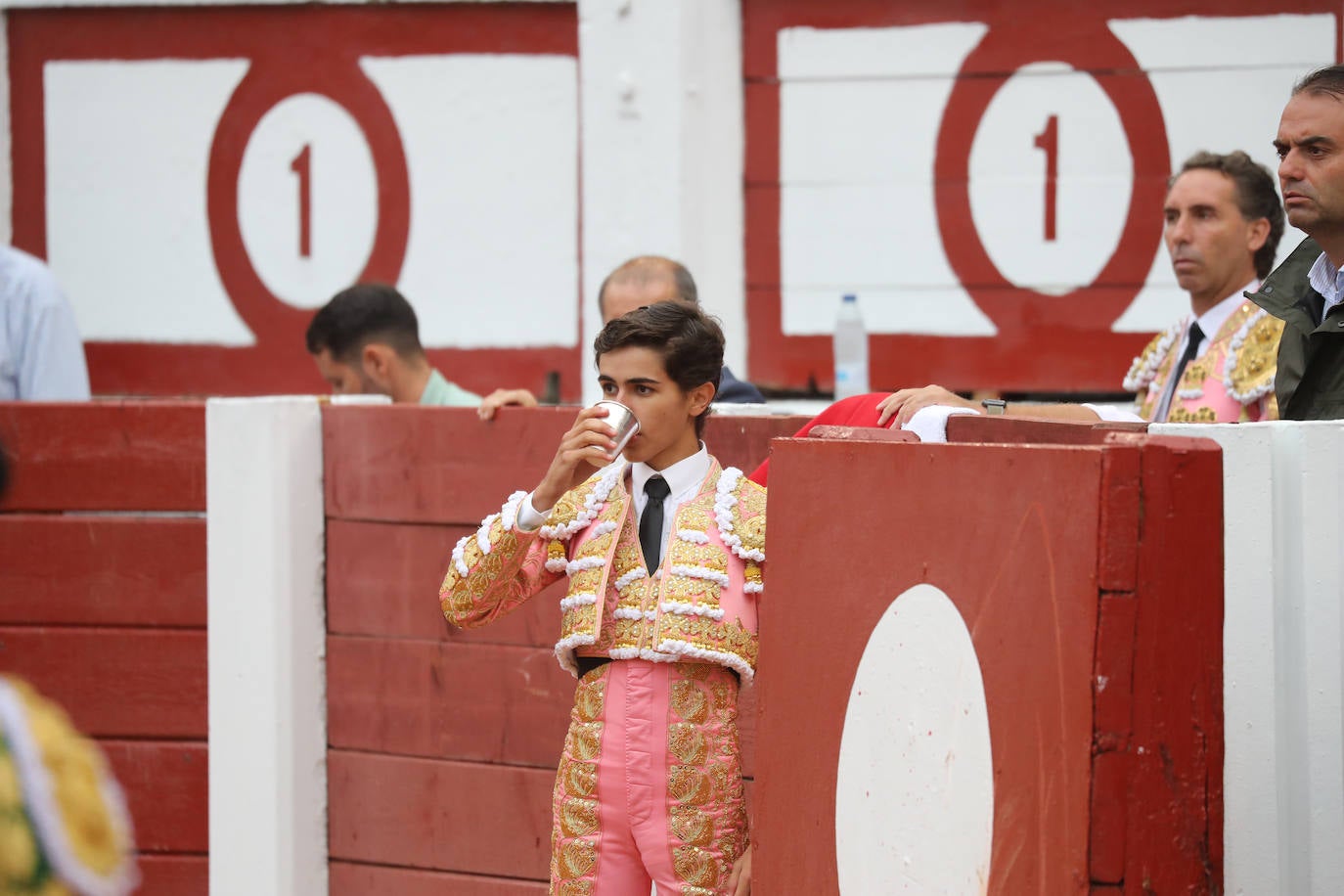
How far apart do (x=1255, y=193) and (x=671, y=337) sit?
1846 millimetres

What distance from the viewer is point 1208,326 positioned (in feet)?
12.2

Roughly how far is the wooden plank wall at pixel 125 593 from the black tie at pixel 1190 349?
232cm

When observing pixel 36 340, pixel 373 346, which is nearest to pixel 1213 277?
pixel 373 346

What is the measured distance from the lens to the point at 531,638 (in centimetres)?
346

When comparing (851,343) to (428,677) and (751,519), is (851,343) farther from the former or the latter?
(751,519)

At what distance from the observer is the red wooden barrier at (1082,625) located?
6.52 ft

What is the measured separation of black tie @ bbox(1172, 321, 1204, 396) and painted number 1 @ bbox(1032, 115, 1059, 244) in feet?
4.80

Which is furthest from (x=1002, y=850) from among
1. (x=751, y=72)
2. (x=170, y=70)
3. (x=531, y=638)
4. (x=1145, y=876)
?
(x=170, y=70)

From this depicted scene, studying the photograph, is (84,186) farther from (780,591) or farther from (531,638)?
(780,591)

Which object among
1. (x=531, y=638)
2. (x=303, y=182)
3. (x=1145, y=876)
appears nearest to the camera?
(x=1145, y=876)

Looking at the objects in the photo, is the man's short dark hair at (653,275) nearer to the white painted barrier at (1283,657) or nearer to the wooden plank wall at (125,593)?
the wooden plank wall at (125,593)

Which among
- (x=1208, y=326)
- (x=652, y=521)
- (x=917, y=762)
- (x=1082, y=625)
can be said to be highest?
(x=1208, y=326)

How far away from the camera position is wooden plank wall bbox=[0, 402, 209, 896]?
3891 millimetres

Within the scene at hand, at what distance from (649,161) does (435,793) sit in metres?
2.29
